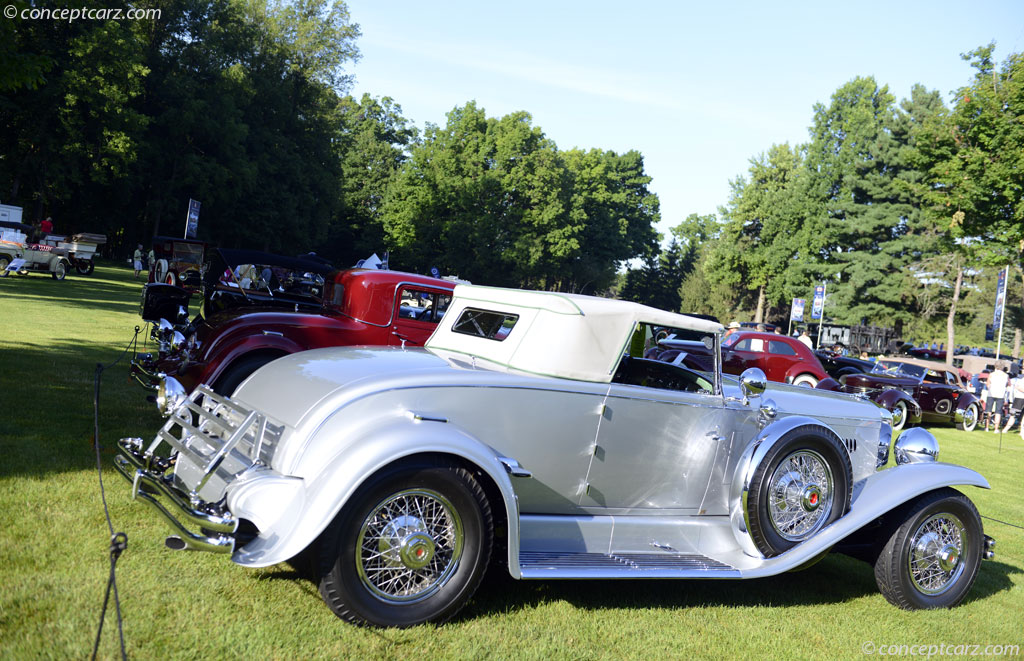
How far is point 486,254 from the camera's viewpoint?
5878 centimetres

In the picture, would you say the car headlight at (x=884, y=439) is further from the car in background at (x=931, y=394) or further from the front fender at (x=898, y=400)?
the car in background at (x=931, y=394)

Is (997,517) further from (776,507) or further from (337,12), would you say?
(337,12)

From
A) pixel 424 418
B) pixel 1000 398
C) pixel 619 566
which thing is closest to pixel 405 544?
pixel 424 418

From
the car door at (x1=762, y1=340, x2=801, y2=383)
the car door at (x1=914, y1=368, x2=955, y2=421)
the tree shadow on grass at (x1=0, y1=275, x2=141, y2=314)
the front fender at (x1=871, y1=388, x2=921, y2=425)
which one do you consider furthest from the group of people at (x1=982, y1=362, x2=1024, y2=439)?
the tree shadow on grass at (x1=0, y1=275, x2=141, y2=314)

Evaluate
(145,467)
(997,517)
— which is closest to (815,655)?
(145,467)

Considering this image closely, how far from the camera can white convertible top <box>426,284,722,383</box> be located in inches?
178

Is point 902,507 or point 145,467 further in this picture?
point 902,507

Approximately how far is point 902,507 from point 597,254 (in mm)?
70460

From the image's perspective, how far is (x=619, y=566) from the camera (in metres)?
4.29

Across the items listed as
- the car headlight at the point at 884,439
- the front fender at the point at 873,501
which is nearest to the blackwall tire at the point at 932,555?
the front fender at the point at 873,501

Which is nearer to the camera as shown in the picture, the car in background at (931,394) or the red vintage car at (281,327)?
the red vintage car at (281,327)

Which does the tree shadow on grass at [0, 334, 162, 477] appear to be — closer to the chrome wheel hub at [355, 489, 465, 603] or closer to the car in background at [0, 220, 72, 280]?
the chrome wheel hub at [355, 489, 465, 603]

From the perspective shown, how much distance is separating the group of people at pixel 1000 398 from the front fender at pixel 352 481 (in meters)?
20.5

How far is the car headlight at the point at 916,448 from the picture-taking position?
5.73m
